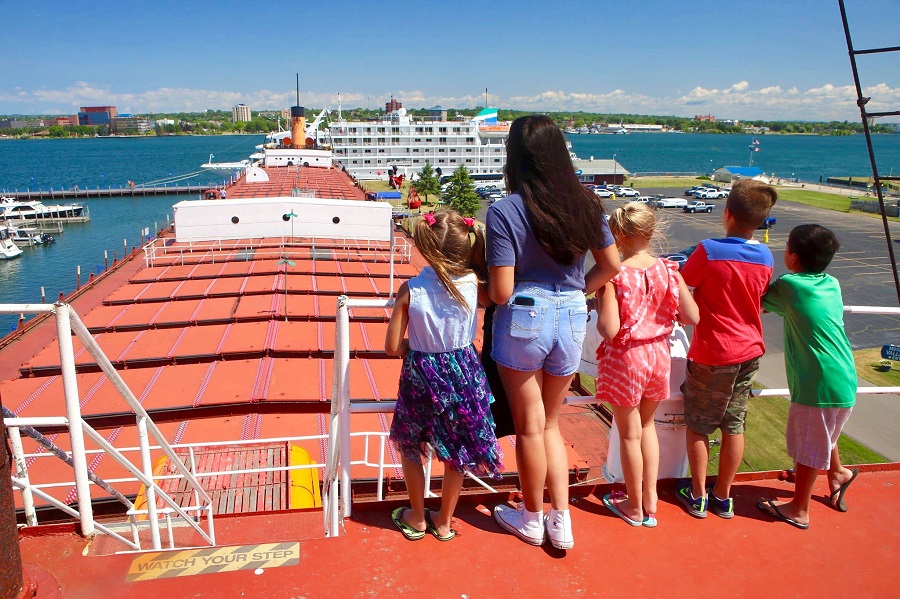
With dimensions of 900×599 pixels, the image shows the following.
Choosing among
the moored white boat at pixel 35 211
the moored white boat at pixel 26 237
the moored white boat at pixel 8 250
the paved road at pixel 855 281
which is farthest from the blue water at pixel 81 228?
the paved road at pixel 855 281

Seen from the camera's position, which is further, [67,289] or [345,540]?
[67,289]

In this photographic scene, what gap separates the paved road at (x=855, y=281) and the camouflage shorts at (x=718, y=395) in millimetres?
701

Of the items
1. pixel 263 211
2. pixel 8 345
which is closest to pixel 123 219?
pixel 263 211

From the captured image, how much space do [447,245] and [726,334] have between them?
1550 mm

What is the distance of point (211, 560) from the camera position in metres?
2.54

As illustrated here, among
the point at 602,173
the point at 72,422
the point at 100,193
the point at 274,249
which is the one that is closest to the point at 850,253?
the point at 274,249

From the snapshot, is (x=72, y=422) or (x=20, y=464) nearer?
(x=72, y=422)

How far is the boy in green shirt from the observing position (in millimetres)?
3031

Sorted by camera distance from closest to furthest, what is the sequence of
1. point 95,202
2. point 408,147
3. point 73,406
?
point 73,406, point 95,202, point 408,147

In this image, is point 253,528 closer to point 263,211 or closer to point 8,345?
point 8,345

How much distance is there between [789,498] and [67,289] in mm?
38253

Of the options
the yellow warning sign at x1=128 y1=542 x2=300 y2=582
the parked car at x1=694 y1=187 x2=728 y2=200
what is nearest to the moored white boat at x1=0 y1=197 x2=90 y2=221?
the yellow warning sign at x1=128 y1=542 x2=300 y2=582

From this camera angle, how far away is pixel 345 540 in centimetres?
277

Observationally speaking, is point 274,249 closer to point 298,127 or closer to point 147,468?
point 147,468
